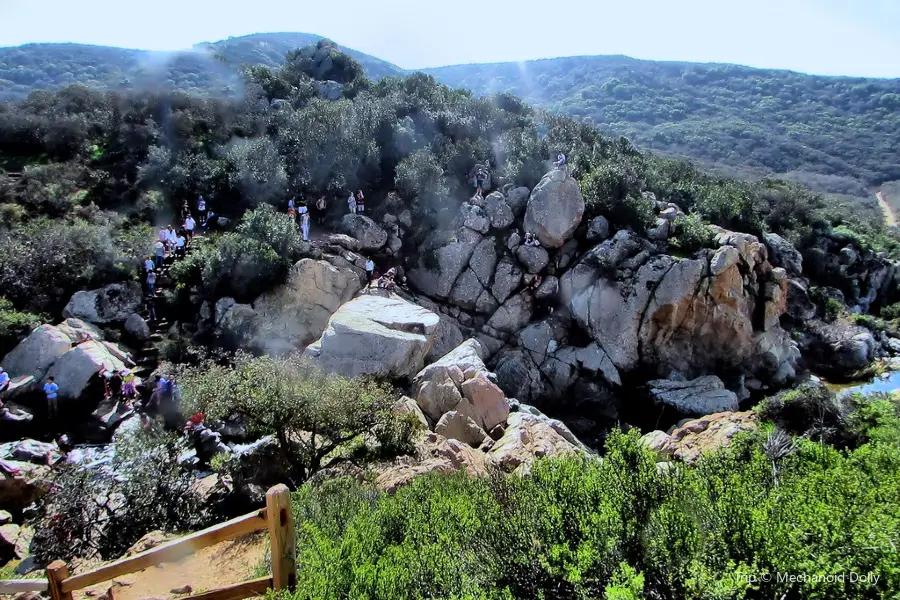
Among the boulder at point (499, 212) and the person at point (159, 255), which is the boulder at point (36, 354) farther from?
the boulder at point (499, 212)

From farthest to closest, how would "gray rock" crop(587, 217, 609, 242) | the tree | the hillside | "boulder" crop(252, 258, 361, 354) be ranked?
the hillside < "gray rock" crop(587, 217, 609, 242) < "boulder" crop(252, 258, 361, 354) < the tree

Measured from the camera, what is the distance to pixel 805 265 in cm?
3562

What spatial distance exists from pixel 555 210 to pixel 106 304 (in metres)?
19.8

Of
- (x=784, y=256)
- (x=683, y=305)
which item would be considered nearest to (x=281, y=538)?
(x=683, y=305)

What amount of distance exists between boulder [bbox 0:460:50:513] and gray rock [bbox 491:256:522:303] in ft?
59.3

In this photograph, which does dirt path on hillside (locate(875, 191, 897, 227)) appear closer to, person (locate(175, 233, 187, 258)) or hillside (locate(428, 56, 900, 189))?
hillside (locate(428, 56, 900, 189))

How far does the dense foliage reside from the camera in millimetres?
4727

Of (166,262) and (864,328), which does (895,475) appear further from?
(864,328)

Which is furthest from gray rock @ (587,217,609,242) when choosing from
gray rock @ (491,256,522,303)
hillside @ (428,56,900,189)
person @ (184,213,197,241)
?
hillside @ (428,56,900,189)

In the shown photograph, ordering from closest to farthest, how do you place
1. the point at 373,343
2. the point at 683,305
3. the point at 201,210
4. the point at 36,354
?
1. the point at 36,354
2. the point at 373,343
3. the point at 683,305
4. the point at 201,210

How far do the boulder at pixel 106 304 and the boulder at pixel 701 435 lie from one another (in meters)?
19.2

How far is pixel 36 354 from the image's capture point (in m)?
16.4

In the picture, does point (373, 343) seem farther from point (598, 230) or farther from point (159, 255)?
point (598, 230)

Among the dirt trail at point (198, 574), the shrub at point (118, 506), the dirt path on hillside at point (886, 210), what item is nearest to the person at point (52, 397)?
the shrub at point (118, 506)
